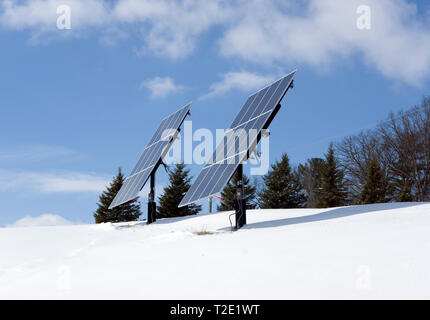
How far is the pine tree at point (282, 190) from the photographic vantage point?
3556cm

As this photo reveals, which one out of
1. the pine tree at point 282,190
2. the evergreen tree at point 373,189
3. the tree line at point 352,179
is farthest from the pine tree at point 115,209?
the evergreen tree at point 373,189

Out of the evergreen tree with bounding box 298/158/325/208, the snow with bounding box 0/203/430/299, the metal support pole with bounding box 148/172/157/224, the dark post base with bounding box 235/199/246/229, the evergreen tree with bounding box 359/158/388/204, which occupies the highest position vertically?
the evergreen tree with bounding box 298/158/325/208

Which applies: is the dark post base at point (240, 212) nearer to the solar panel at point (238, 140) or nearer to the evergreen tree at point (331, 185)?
the solar panel at point (238, 140)

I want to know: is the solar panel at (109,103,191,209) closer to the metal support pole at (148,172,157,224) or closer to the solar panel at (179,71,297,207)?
the metal support pole at (148,172,157,224)

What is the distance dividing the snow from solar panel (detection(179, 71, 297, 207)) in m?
1.91

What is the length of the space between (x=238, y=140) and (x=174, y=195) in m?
22.1

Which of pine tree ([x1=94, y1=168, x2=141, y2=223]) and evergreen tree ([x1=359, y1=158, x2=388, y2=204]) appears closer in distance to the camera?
evergreen tree ([x1=359, y1=158, x2=388, y2=204])

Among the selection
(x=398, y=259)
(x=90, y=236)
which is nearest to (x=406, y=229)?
(x=398, y=259)

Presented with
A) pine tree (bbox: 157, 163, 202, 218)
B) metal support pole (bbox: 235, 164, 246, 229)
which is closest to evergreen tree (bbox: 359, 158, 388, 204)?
pine tree (bbox: 157, 163, 202, 218)

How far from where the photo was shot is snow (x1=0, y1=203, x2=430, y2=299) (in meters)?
6.01

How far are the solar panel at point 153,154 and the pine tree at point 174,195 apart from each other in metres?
12.6

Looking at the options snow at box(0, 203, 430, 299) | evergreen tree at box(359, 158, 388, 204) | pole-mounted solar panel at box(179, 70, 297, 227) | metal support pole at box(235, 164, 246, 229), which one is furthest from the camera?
evergreen tree at box(359, 158, 388, 204)
